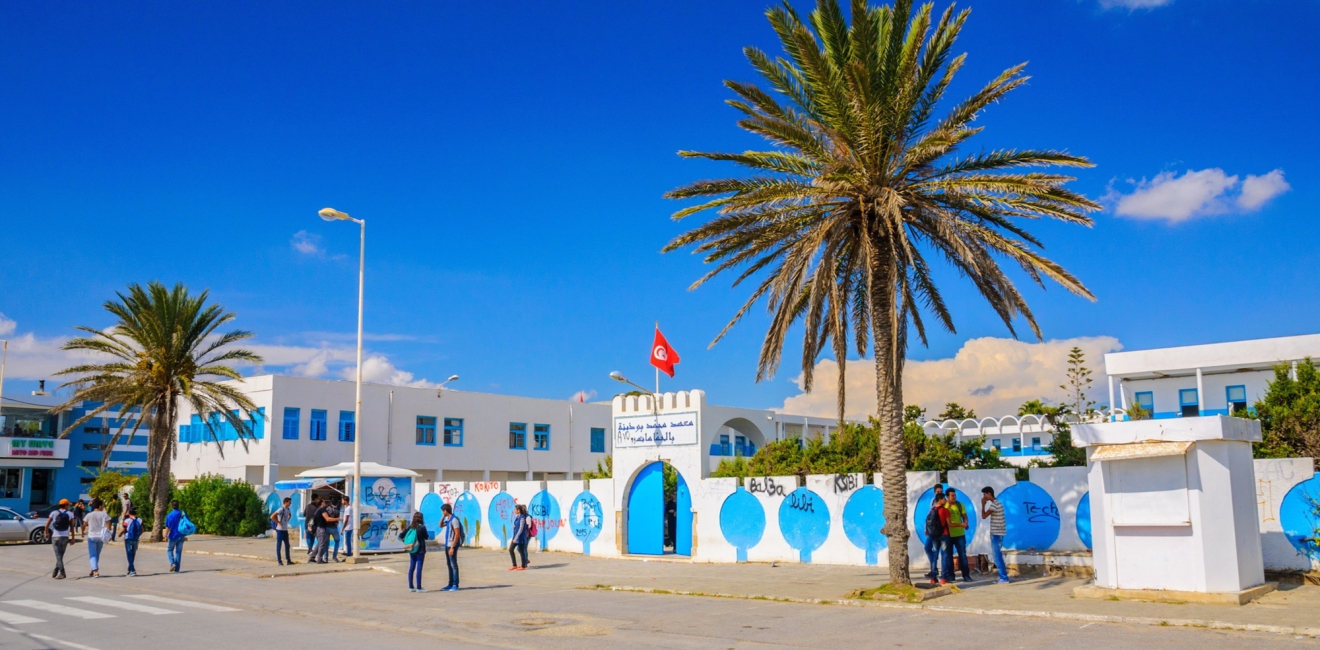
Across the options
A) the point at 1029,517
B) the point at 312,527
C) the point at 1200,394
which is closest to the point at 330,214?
the point at 312,527

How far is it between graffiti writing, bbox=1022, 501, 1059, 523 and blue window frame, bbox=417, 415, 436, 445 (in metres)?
33.5

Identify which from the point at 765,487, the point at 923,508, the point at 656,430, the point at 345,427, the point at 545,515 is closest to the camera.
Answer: the point at 923,508

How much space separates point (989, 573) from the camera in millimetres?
17406

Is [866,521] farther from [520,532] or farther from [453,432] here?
[453,432]

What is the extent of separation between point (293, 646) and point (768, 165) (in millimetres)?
10136

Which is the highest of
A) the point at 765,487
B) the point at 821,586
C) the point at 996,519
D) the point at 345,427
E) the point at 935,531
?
the point at 345,427

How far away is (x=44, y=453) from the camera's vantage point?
5481cm

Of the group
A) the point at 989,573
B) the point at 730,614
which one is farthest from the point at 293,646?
the point at 989,573

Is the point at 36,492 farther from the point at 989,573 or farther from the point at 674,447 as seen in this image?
the point at 989,573

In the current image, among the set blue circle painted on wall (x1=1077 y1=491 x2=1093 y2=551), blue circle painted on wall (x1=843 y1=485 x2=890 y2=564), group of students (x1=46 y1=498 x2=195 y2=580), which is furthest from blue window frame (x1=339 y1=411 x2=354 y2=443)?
blue circle painted on wall (x1=1077 y1=491 x2=1093 y2=551)

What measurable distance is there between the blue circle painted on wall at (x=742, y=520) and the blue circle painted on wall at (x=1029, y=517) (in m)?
5.89

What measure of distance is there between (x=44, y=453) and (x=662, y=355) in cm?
4745

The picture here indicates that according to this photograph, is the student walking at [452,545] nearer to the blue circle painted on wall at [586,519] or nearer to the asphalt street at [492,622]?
the asphalt street at [492,622]

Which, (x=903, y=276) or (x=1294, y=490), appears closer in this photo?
(x=1294, y=490)
